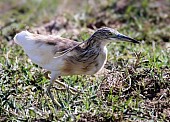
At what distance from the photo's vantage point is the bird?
5.64 m

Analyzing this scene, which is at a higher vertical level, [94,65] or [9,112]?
[94,65]

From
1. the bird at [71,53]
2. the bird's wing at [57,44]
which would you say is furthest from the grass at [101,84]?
the bird's wing at [57,44]

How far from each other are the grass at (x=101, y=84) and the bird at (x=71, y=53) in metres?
0.24

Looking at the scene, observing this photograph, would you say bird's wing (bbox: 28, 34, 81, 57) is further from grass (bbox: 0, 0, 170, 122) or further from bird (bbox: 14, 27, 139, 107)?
grass (bbox: 0, 0, 170, 122)

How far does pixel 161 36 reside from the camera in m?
8.13

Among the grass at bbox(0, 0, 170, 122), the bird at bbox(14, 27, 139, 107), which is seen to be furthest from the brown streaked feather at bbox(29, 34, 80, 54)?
the grass at bbox(0, 0, 170, 122)

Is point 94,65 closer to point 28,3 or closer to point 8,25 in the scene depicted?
point 8,25

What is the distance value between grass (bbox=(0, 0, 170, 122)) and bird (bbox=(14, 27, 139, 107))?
24 centimetres

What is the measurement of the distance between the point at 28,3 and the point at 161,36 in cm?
294

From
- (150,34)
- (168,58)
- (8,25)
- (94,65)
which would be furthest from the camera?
(8,25)

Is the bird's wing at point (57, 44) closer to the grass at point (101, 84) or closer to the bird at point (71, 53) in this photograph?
the bird at point (71, 53)

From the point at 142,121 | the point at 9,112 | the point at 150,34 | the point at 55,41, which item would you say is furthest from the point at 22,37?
the point at 150,34

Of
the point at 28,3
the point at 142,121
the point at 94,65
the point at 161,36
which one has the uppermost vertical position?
the point at 28,3

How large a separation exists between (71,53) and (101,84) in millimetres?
536
